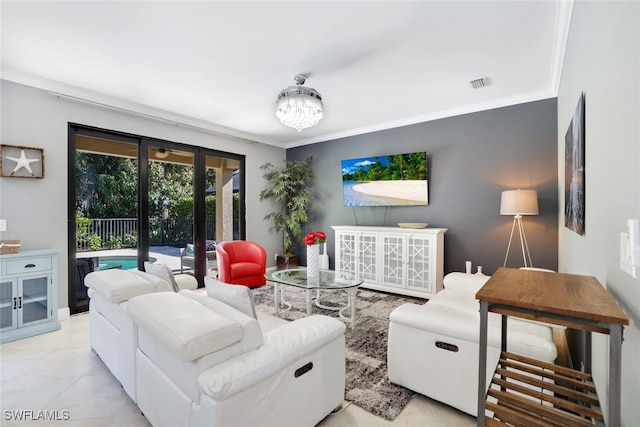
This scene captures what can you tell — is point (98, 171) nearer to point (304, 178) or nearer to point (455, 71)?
point (304, 178)

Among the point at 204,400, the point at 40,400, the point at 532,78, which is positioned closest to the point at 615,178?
the point at 204,400

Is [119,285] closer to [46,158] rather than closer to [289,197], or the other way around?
[46,158]

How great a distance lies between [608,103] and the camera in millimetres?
1156

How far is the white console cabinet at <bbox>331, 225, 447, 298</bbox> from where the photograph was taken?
386cm

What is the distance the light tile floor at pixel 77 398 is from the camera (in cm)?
170

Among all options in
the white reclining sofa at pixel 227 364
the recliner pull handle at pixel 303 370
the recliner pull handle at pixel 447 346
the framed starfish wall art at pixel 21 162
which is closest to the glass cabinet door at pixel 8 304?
the framed starfish wall art at pixel 21 162

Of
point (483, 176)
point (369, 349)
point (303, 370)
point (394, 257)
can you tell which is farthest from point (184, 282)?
point (483, 176)

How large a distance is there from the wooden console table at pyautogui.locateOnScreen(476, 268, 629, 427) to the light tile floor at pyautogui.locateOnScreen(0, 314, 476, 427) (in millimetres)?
803

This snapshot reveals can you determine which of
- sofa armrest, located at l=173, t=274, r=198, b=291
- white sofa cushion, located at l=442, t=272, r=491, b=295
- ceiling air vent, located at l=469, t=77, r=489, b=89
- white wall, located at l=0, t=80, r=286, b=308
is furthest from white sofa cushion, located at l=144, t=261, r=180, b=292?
ceiling air vent, located at l=469, t=77, r=489, b=89

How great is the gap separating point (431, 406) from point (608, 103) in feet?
5.95

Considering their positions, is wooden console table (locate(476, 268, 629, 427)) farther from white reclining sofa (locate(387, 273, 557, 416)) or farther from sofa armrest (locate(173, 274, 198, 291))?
sofa armrest (locate(173, 274, 198, 291))

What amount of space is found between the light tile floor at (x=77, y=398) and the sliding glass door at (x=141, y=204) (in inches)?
47.9

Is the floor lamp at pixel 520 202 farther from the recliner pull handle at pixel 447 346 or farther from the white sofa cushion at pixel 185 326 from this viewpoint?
the white sofa cushion at pixel 185 326

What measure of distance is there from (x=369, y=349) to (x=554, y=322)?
1838 millimetres
